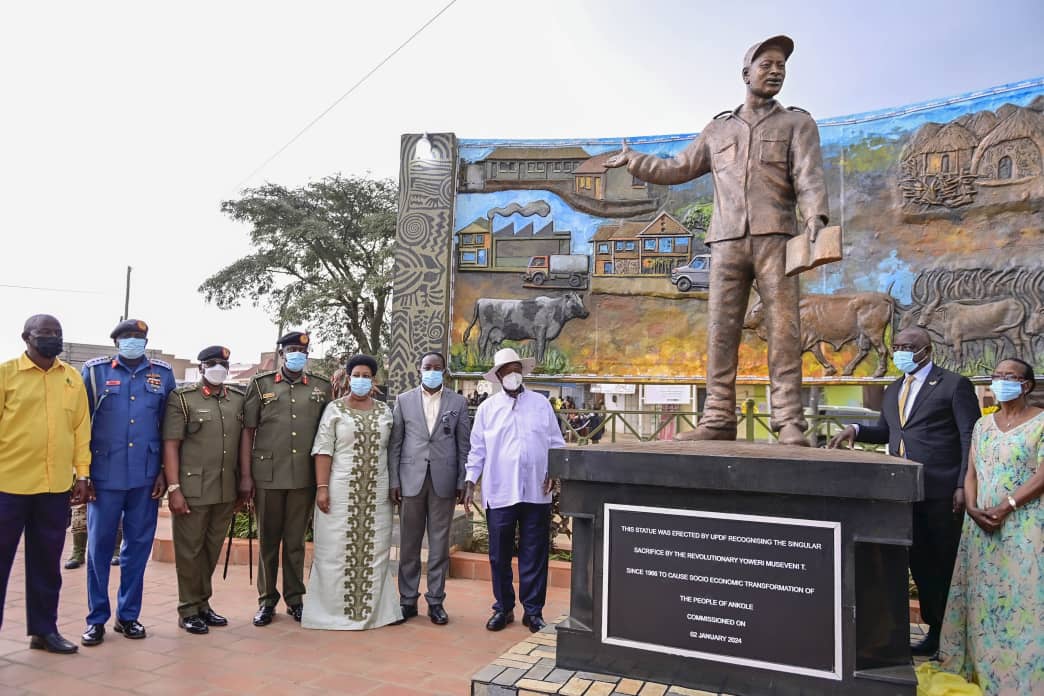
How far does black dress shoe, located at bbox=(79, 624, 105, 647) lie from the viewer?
423 cm

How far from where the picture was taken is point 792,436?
3.74 meters

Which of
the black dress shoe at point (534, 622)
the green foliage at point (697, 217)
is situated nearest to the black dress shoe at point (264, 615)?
the black dress shoe at point (534, 622)

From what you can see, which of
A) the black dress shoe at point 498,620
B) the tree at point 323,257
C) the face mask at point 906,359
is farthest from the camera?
the tree at point 323,257

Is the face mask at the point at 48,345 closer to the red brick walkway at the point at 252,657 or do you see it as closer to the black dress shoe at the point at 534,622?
the red brick walkway at the point at 252,657

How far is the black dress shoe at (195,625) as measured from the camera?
14.8ft

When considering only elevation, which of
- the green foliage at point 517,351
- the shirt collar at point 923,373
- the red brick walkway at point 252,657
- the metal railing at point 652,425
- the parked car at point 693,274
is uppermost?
the parked car at point 693,274

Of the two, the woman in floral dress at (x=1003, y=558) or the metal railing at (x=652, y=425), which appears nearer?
the woman in floral dress at (x=1003, y=558)

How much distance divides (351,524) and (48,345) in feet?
6.71

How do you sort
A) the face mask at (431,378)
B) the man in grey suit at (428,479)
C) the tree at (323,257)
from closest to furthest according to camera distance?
the man in grey suit at (428,479), the face mask at (431,378), the tree at (323,257)

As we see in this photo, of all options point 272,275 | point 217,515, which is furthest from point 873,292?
point 272,275

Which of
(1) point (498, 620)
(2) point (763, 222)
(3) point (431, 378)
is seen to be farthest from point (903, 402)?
(3) point (431, 378)

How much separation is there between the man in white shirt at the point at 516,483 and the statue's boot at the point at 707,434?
89 cm

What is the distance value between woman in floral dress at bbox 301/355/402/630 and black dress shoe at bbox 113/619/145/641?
93 cm

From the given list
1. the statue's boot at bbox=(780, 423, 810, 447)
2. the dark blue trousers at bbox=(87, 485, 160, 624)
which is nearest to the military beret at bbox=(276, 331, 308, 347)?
the dark blue trousers at bbox=(87, 485, 160, 624)
